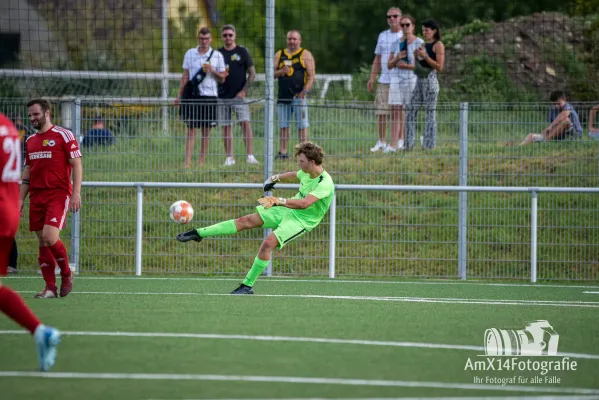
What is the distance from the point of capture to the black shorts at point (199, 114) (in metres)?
16.1

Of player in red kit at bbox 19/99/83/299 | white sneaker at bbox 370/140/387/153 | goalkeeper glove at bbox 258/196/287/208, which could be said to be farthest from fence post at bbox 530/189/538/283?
player in red kit at bbox 19/99/83/299

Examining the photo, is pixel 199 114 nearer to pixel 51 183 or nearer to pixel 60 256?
pixel 51 183

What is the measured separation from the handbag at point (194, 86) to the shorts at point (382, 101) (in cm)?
280

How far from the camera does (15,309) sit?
6.99 meters

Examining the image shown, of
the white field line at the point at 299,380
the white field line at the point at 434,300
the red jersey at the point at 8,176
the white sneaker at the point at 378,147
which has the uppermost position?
the white sneaker at the point at 378,147

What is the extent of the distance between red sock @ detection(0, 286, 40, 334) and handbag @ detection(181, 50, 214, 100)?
10.3 m

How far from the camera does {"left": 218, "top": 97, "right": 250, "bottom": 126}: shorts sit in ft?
52.4

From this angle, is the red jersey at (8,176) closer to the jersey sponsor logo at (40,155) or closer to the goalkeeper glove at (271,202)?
the jersey sponsor logo at (40,155)

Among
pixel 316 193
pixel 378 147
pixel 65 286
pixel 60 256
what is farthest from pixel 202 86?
pixel 65 286

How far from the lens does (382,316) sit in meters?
9.62

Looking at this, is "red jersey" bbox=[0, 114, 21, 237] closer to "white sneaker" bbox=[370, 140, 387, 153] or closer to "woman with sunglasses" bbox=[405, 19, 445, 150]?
"white sneaker" bbox=[370, 140, 387, 153]

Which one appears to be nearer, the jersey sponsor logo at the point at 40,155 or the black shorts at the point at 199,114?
the jersey sponsor logo at the point at 40,155

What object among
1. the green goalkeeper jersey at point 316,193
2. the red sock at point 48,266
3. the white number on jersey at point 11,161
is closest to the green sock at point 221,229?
the green goalkeeper jersey at point 316,193

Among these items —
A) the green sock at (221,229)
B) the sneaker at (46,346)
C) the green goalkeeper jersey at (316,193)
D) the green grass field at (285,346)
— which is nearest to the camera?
the green grass field at (285,346)
